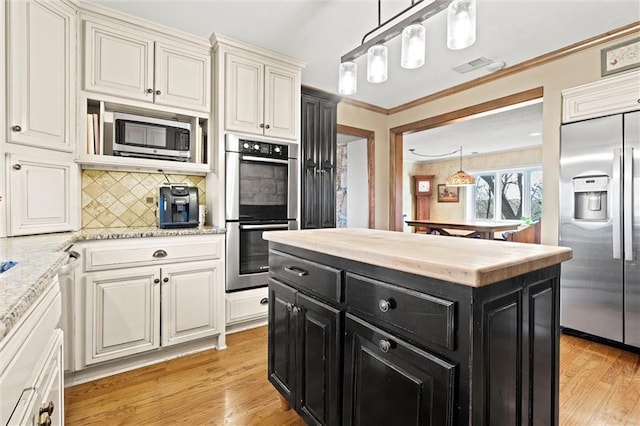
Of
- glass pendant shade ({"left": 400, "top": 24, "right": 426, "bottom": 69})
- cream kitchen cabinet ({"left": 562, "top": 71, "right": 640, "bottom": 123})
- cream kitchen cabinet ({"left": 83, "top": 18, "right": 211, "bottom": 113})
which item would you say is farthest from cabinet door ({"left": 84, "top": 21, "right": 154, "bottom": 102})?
cream kitchen cabinet ({"left": 562, "top": 71, "right": 640, "bottom": 123})

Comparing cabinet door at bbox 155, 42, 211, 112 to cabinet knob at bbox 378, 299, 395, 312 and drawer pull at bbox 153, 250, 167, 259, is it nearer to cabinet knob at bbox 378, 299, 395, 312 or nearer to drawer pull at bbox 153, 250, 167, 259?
drawer pull at bbox 153, 250, 167, 259

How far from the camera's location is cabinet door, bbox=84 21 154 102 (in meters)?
2.17

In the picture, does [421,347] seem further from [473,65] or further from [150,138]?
[473,65]

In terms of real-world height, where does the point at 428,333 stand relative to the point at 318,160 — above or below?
below

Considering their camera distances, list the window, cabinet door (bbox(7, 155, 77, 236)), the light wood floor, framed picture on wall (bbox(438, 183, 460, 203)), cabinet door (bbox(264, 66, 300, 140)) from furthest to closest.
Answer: framed picture on wall (bbox(438, 183, 460, 203)) → the window → cabinet door (bbox(264, 66, 300, 140)) → cabinet door (bbox(7, 155, 77, 236)) → the light wood floor

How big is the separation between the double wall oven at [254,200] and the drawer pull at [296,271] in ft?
3.81

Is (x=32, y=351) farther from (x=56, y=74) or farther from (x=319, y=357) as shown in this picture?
(x=56, y=74)

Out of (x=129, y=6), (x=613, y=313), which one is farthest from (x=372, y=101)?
(x=613, y=313)

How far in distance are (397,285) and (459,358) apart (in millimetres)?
269

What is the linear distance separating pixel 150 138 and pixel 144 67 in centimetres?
52

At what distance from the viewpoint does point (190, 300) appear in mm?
2375

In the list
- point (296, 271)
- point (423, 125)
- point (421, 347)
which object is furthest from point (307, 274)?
point (423, 125)

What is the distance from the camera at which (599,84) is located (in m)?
2.55

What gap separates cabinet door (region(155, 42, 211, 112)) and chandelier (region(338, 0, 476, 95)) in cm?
133
